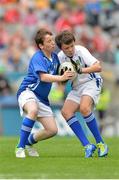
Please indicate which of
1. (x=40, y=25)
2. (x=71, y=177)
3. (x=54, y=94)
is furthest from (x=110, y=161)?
(x=40, y=25)

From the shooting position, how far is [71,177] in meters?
9.09

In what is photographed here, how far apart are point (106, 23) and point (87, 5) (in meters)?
0.88

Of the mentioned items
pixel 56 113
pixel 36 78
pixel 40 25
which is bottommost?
pixel 56 113

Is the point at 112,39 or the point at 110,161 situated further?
the point at 112,39

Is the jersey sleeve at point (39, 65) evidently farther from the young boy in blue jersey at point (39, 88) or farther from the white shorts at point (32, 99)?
the white shorts at point (32, 99)

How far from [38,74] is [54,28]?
1308 centimetres

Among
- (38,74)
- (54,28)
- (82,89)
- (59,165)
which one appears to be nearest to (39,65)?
(38,74)

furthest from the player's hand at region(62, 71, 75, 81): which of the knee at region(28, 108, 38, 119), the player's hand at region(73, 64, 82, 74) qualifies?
the knee at region(28, 108, 38, 119)

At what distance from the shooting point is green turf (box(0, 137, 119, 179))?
364 inches

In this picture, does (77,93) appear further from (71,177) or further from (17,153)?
(71,177)

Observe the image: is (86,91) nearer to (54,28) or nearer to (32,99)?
(32,99)

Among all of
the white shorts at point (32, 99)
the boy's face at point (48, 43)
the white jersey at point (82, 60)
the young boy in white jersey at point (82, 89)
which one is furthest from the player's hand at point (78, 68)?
the white shorts at point (32, 99)

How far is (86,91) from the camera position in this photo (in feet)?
37.6

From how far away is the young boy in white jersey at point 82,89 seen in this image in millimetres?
11117
